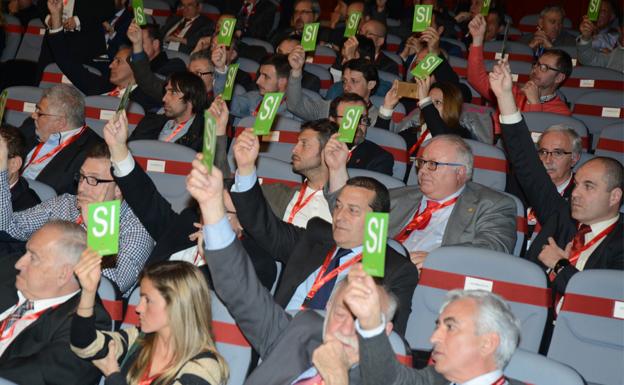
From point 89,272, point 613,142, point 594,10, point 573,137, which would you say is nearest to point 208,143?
point 89,272

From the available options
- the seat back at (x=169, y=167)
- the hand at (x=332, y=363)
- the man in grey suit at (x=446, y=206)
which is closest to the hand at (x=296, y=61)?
the seat back at (x=169, y=167)

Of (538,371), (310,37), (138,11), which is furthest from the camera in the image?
(138,11)

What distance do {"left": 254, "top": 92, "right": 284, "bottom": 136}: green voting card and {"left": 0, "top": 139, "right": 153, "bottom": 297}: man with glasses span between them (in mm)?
805

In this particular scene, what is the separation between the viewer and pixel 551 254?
15.4 feet

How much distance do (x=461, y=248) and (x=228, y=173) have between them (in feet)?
6.01

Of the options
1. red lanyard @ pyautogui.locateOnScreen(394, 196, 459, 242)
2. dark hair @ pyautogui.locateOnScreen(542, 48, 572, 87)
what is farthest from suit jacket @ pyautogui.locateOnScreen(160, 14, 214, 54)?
red lanyard @ pyautogui.locateOnScreen(394, 196, 459, 242)

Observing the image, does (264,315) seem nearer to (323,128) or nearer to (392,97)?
(323,128)

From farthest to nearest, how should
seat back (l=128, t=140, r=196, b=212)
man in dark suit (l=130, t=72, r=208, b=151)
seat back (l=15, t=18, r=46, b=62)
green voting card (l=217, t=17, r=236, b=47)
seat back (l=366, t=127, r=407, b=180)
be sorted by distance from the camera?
seat back (l=15, t=18, r=46, b=62), green voting card (l=217, t=17, r=236, b=47), man in dark suit (l=130, t=72, r=208, b=151), seat back (l=366, t=127, r=407, b=180), seat back (l=128, t=140, r=196, b=212)

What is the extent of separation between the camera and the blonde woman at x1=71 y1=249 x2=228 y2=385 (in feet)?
11.4

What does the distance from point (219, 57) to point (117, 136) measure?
3037 millimetres

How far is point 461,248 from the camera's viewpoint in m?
4.34

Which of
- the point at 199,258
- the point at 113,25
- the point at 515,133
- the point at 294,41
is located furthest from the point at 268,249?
the point at 113,25

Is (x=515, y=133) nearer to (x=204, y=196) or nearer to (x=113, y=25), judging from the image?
(x=204, y=196)

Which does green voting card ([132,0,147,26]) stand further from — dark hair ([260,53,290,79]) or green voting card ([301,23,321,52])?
green voting card ([301,23,321,52])
